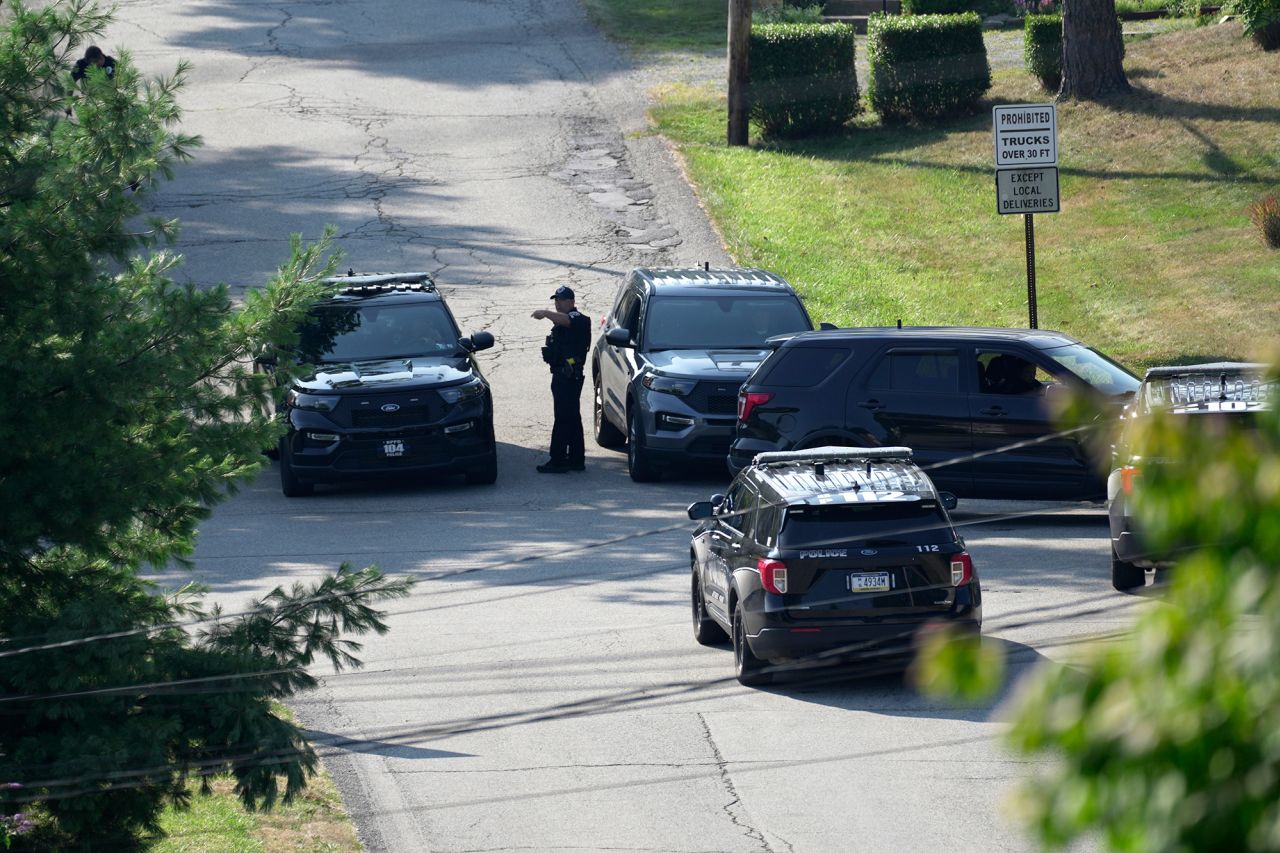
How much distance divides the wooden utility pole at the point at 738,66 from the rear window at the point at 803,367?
13242 millimetres

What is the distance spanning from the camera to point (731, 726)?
10430 mm

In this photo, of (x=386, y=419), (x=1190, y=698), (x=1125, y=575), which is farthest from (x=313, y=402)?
(x=1190, y=698)

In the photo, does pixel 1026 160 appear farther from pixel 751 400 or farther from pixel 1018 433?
pixel 751 400

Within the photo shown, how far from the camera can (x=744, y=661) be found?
1106cm

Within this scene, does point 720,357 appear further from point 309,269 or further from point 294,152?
point 294,152

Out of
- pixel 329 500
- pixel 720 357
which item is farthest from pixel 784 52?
pixel 329 500

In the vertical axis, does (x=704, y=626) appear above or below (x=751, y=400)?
below

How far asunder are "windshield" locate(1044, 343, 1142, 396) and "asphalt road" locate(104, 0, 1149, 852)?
1241 mm

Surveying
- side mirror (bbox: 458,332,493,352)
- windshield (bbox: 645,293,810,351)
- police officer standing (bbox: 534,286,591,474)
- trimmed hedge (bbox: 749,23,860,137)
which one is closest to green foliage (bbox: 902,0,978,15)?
trimmed hedge (bbox: 749,23,860,137)

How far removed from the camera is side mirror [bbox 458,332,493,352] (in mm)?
17719

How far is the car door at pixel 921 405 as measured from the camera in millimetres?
15828

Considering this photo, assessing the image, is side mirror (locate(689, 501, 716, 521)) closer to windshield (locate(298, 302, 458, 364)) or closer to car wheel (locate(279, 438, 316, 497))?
car wheel (locate(279, 438, 316, 497))

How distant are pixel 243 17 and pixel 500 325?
21025mm

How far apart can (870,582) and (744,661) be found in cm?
99
